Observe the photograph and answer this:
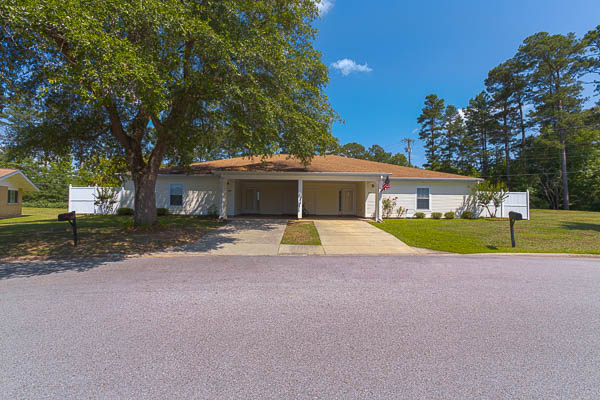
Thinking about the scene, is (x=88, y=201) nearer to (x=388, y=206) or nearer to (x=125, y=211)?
(x=125, y=211)

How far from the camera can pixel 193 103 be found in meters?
9.05

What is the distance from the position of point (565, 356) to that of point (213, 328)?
3.75 meters

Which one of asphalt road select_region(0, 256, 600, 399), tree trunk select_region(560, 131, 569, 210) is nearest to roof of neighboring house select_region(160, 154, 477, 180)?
asphalt road select_region(0, 256, 600, 399)

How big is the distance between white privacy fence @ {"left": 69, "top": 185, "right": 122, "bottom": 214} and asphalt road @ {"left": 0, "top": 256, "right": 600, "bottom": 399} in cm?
1401

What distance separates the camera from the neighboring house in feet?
57.5

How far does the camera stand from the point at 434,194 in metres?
17.9

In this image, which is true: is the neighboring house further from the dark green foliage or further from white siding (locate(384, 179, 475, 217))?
the dark green foliage

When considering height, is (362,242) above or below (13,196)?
below

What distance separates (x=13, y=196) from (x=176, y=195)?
1200cm

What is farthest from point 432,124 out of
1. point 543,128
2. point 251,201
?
point 251,201

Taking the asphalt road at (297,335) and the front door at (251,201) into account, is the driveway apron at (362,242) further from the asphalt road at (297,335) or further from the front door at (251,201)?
the front door at (251,201)

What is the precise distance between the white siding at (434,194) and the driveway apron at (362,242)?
674 centimetres

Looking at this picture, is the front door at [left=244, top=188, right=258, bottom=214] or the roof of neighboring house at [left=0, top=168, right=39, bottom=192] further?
the front door at [left=244, top=188, right=258, bottom=214]

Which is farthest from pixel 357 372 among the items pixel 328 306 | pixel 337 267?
pixel 337 267
